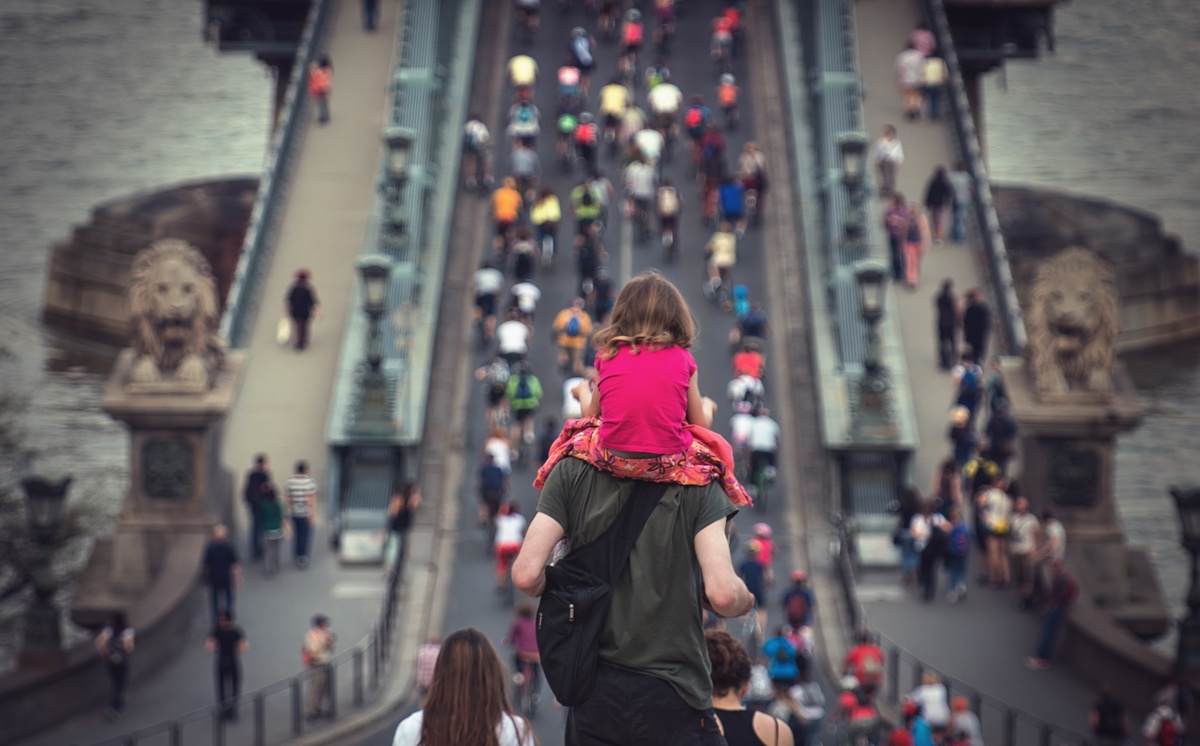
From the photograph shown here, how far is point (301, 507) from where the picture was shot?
2397cm

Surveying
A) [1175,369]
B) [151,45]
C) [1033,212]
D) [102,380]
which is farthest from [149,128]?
[1175,369]

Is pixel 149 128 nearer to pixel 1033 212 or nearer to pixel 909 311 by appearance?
pixel 1033 212

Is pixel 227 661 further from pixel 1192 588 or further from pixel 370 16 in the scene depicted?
pixel 370 16

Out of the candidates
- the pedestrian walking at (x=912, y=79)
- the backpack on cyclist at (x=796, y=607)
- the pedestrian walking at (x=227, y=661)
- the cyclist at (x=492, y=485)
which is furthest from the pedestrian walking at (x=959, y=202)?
the pedestrian walking at (x=227, y=661)

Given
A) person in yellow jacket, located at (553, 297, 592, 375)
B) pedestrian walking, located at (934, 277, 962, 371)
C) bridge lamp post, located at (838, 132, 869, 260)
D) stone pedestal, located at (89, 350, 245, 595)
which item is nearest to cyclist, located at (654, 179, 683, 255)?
bridge lamp post, located at (838, 132, 869, 260)

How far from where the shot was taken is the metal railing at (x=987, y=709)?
62.7ft

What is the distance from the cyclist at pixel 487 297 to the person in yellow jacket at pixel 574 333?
1.64 metres

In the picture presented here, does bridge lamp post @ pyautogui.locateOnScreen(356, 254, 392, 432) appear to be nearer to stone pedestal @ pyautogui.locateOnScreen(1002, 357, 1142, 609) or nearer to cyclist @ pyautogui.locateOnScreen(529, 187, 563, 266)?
cyclist @ pyautogui.locateOnScreen(529, 187, 563, 266)

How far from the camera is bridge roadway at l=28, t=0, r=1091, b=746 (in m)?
21.6

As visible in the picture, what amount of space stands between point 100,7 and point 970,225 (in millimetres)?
59213

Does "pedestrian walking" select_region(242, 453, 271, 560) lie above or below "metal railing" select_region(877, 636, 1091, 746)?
above

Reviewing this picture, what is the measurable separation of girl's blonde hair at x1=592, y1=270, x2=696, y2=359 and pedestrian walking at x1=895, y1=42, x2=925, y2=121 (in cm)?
3020

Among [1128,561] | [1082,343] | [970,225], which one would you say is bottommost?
[1128,561]

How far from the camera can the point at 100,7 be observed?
83.7 metres
